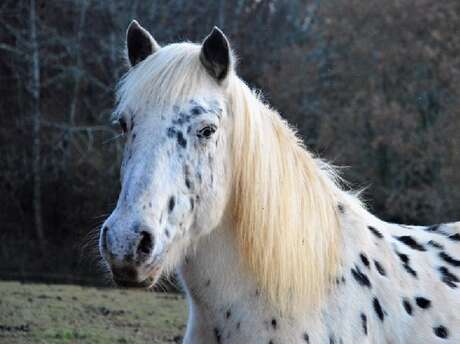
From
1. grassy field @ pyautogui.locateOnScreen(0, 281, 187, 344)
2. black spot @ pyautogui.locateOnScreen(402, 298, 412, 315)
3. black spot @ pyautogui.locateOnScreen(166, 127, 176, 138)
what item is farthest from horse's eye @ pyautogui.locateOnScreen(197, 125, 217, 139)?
grassy field @ pyautogui.locateOnScreen(0, 281, 187, 344)

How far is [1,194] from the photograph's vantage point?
73.3 feet

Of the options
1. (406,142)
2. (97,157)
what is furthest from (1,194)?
(406,142)

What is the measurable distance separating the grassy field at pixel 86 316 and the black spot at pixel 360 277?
421 cm

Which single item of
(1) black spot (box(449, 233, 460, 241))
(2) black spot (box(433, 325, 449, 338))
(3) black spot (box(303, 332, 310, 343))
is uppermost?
(1) black spot (box(449, 233, 460, 241))

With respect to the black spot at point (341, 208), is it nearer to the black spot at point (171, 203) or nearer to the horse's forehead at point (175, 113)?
the horse's forehead at point (175, 113)

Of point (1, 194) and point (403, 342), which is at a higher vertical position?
point (403, 342)

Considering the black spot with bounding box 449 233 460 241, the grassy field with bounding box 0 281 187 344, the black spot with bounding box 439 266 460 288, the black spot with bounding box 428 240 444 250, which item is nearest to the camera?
the black spot with bounding box 439 266 460 288

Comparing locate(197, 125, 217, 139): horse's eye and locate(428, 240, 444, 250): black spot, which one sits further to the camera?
locate(428, 240, 444, 250): black spot

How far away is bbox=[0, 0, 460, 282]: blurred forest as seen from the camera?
20.3 metres

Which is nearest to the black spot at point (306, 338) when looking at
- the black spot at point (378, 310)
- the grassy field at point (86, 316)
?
the black spot at point (378, 310)

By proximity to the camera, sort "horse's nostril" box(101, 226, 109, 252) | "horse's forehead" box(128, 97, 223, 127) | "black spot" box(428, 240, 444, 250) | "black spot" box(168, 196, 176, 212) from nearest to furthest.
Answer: "horse's nostril" box(101, 226, 109, 252), "black spot" box(168, 196, 176, 212), "horse's forehead" box(128, 97, 223, 127), "black spot" box(428, 240, 444, 250)

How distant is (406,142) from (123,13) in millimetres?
9098

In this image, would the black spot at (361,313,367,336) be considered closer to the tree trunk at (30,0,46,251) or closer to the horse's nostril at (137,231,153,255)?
the horse's nostril at (137,231,153,255)

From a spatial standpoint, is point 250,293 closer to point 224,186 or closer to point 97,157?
point 224,186
